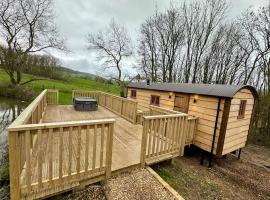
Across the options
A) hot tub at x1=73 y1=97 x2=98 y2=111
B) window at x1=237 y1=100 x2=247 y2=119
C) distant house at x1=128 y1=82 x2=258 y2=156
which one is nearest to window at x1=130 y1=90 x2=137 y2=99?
hot tub at x1=73 y1=97 x2=98 y2=111

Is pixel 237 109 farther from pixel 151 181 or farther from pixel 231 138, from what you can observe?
pixel 151 181

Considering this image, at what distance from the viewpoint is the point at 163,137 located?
3959mm

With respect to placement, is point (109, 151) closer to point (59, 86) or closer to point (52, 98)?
point (52, 98)

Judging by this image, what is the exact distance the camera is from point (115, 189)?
9.33 ft

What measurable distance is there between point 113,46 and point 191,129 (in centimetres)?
1432

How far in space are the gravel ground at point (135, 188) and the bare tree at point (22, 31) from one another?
16.4 m

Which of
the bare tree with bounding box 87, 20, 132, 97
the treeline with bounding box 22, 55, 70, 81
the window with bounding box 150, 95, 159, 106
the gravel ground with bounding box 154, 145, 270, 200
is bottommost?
the gravel ground with bounding box 154, 145, 270, 200

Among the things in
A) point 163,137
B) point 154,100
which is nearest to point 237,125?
point 163,137

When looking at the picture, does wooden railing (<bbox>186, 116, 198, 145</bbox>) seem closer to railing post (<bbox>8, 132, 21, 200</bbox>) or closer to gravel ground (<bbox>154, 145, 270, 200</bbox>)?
gravel ground (<bbox>154, 145, 270, 200</bbox>)

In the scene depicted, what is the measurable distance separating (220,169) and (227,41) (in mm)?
13201

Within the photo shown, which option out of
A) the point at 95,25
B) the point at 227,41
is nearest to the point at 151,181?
the point at 227,41

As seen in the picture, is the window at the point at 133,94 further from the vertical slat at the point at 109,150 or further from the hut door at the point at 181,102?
the vertical slat at the point at 109,150

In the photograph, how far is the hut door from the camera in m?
6.62

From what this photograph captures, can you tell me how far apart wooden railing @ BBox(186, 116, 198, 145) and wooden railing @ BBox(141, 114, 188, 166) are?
1484 millimetres
